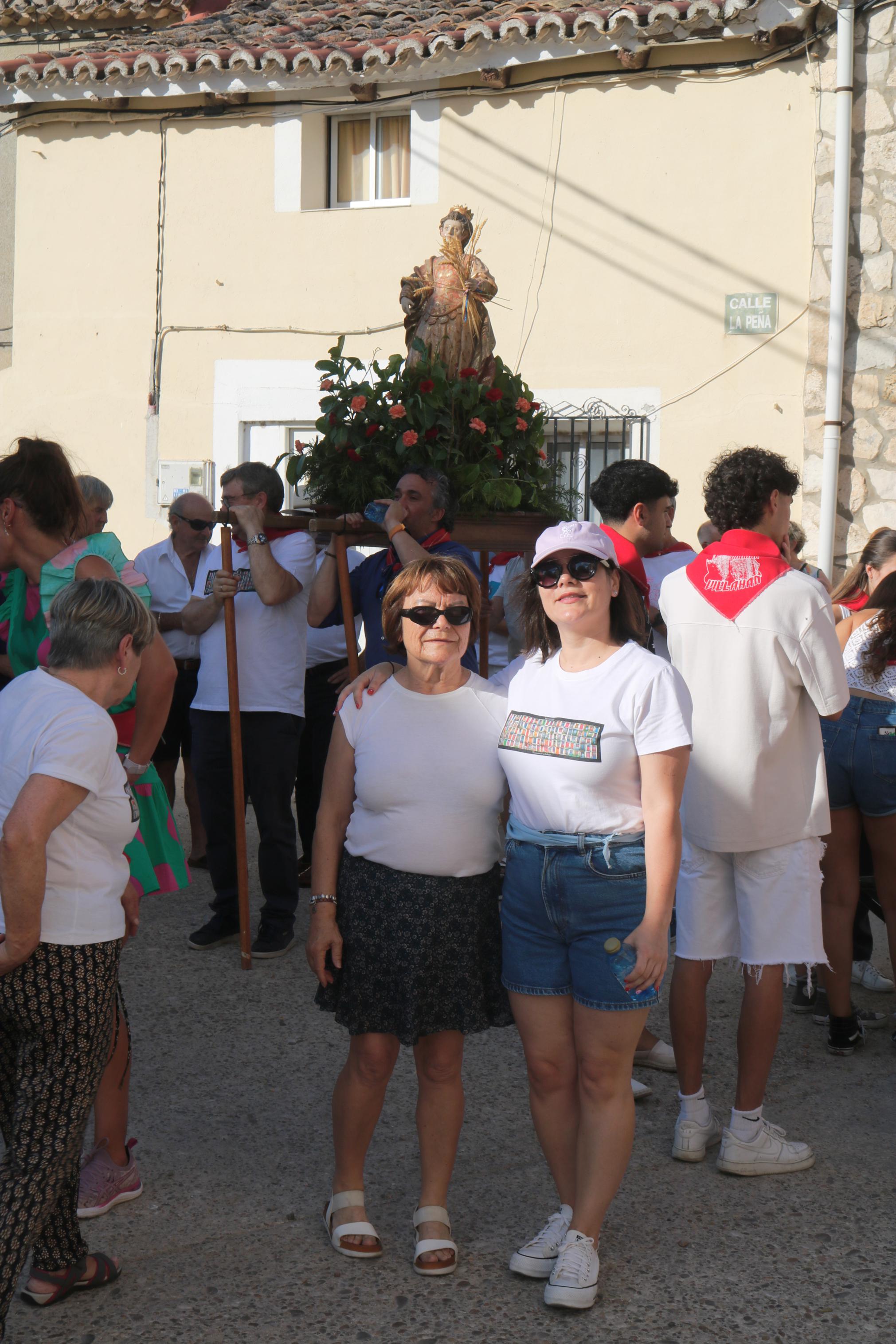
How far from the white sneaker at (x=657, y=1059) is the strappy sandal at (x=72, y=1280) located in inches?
75.4

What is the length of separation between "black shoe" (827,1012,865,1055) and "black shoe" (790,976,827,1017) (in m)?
0.31

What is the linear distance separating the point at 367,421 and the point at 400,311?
5.74 meters

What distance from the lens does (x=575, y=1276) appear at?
2838 millimetres

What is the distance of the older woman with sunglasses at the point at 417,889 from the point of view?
2.93m

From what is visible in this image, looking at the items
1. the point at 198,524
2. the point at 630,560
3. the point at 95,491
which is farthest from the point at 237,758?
the point at 630,560

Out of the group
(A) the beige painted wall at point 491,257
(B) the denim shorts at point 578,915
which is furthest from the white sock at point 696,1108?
(A) the beige painted wall at point 491,257

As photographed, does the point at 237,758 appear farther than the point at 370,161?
No

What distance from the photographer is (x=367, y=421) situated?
185 inches

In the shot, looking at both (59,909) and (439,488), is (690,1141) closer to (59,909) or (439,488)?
(59,909)

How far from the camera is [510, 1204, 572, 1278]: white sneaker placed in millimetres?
2953

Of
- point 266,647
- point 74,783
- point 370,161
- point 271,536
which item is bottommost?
point 74,783

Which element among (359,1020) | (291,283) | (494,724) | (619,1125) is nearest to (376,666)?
(494,724)

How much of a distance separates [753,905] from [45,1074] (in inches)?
76.4

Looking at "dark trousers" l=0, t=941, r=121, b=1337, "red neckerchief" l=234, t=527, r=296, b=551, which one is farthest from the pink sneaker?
"red neckerchief" l=234, t=527, r=296, b=551
